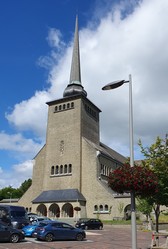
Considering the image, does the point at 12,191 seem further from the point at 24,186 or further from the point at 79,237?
the point at 79,237

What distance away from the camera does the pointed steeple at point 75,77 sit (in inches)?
2244

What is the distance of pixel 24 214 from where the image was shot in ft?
86.2

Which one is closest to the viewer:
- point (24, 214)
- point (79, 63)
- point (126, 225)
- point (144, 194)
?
point (144, 194)

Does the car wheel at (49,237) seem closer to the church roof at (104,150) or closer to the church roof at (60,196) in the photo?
the church roof at (60,196)

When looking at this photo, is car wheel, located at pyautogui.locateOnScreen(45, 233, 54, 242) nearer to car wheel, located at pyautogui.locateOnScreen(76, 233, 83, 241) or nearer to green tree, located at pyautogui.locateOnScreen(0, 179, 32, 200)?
car wheel, located at pyautogui.locateOnScreen(76, 233, 83, 241)

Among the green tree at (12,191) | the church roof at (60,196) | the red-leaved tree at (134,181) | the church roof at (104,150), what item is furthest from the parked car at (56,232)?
the green tree at (12,191)

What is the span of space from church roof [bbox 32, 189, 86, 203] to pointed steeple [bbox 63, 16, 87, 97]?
63.9ft

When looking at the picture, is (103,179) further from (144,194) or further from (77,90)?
(144,194)

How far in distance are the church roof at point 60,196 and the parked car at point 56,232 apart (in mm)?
24082

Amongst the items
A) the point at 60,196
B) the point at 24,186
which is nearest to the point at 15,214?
the point at 60,196

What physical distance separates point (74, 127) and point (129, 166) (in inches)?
1622

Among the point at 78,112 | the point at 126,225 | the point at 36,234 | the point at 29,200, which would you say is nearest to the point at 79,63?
the point at 78,112

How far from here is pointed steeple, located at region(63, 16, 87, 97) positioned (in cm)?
5700

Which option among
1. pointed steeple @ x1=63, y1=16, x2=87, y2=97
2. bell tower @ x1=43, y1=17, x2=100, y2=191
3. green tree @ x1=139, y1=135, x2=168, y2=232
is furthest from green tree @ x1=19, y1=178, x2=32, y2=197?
green tree @ x1=139, y1=135, x2=168, y2=232
